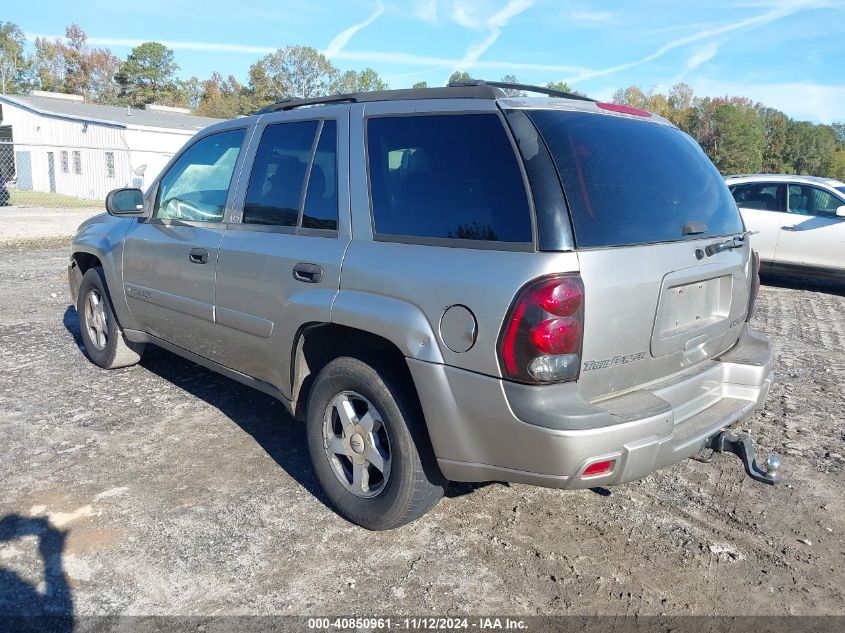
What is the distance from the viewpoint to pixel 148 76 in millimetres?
73250

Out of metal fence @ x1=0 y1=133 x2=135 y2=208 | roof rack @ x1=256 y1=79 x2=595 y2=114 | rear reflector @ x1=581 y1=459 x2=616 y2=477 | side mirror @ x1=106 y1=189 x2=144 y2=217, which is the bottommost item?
rear reflector @ x1=581 y1=459 x2=616 y2=477

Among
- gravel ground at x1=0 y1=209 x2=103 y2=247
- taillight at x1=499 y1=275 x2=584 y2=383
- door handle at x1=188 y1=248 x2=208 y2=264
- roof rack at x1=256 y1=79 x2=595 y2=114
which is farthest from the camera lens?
gravel ground at x1=0 y1=209 x2=103 y2=247

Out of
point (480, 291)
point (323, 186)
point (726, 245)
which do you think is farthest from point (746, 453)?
point (323, 186)

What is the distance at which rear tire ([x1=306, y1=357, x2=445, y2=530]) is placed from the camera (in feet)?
9.99

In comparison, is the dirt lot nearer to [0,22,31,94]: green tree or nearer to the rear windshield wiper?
the rear windshield wiper

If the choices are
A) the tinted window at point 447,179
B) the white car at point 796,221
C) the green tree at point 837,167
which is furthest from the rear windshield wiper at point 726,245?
the green tree at point 837,167

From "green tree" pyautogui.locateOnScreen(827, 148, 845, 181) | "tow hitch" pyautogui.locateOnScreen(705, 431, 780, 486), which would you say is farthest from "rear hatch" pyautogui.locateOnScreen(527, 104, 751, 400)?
"green tree" pyautogui.locateOnScreen(827, 148, 845, 181)

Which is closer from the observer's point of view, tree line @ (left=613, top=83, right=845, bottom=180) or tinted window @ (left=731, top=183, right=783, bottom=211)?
tinted window @ (left=731, top=183, right=783, bottom=211)

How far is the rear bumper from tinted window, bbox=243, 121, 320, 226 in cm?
131

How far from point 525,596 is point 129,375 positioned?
12.8ft

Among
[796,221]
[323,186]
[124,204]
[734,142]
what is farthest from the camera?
[734,142]

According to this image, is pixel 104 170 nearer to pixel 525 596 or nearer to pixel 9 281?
pixel 9 281

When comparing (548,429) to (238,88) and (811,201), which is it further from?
(238,88)

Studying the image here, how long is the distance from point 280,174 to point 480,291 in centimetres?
164
